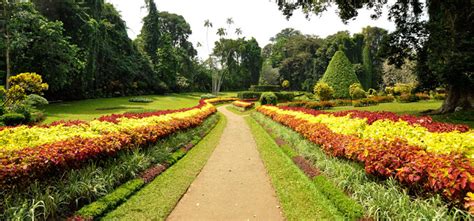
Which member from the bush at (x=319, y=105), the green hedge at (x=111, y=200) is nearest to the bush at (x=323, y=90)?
the bush at (x=319, y=105)

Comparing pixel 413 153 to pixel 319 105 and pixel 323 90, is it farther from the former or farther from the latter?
pixel 323 90

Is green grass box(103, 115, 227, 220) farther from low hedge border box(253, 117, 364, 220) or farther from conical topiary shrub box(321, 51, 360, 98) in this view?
conical topiary shrub box(321, 51, 360, 98)

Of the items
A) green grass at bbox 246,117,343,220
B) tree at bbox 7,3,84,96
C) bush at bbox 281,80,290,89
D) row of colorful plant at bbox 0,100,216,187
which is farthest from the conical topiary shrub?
row of colorful plant at bbox 0,100,216,187

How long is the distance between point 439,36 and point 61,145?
15789 mm

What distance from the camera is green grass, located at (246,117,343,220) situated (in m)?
4.50

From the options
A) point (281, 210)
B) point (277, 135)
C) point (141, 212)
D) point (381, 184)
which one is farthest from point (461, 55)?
point (141, 212)

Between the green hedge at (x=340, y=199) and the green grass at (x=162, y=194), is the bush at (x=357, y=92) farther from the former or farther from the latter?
the green hedge at (x=340, y=199)

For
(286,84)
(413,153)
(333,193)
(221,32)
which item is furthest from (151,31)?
(413,153)

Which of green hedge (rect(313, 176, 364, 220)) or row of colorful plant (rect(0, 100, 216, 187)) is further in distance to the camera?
green hedge (rect(313, 176, 364, 220))

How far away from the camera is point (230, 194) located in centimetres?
567

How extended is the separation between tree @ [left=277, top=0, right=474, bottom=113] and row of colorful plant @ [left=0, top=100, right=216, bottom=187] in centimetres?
1101

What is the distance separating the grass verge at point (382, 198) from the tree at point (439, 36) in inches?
399

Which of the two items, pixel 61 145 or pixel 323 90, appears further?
pixel 323 90

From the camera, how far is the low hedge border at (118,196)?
4.23 metres
